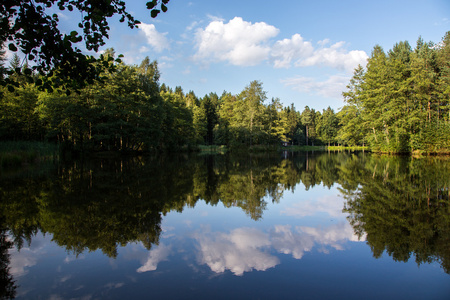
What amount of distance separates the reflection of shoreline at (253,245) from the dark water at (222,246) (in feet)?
0.06

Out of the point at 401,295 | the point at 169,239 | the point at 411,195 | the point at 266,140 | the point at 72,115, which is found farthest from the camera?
the point at 266,140

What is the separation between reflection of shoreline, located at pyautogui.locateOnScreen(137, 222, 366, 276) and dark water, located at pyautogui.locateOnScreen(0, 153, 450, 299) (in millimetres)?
18

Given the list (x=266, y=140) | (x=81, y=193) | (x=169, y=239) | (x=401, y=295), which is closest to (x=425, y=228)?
(x=401, y=295)

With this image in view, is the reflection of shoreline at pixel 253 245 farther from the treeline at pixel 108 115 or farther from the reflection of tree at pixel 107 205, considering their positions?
the treeline at pixel 108 115

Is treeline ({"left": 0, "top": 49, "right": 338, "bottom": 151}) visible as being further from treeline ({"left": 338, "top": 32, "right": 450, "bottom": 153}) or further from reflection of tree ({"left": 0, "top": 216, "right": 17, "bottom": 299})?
treeline ({"left": 338, "top": 32, "right": 450, "bottom": 153})

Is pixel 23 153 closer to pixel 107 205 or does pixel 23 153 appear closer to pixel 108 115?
pixel 108 115

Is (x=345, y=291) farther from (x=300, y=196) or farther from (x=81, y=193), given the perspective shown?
(x=81, y=193)

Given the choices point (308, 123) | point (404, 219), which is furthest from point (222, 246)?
point (308, 123)

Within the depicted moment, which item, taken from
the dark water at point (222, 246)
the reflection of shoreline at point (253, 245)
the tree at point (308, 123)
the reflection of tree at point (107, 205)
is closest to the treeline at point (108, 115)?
the reflection of tree at point (107, 205)

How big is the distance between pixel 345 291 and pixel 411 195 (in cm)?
627

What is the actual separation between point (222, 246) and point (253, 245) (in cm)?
52

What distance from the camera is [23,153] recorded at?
56.5 ft

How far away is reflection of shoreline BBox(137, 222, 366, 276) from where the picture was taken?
3574 millimetres

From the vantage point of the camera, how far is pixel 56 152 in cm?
2383
